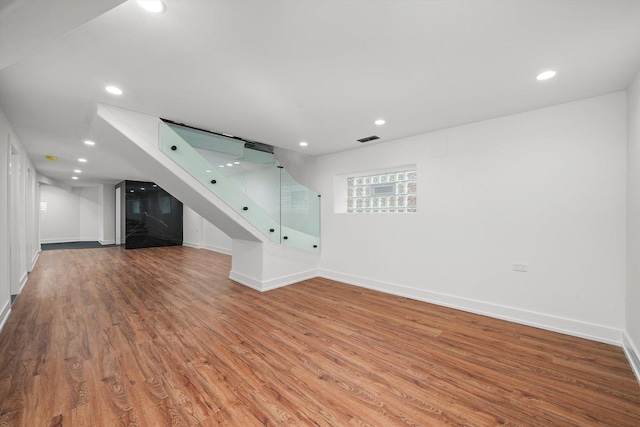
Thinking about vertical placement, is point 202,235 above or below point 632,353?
above

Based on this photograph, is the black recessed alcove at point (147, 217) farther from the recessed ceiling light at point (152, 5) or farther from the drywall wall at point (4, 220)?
the recessed ceiling light at point (152, 5)

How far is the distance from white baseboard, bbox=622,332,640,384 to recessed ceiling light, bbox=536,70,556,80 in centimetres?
260

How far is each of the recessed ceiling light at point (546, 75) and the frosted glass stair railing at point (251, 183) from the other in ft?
12.4

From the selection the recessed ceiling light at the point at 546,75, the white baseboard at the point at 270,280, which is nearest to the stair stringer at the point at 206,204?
the white baseboard at the point at 270,280

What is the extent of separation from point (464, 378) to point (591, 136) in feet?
9.72

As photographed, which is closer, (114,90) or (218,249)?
(114,90)

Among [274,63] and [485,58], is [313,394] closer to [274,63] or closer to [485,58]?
[274,63]

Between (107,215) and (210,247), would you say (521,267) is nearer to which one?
(210,247)

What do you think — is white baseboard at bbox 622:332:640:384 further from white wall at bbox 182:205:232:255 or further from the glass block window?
white wall at bbox 182:205:232:255

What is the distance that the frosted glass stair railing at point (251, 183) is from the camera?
11.9 ft

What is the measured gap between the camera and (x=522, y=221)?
3.16m

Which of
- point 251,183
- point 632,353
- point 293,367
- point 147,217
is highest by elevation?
point 251,183

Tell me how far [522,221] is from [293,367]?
3214 mm

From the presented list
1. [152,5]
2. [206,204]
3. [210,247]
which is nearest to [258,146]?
[206,204]
